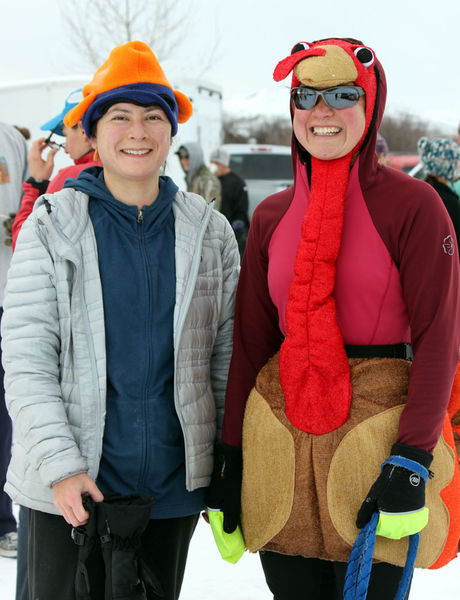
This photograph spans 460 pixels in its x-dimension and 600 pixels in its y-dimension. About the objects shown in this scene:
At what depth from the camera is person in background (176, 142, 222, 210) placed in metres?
7.42

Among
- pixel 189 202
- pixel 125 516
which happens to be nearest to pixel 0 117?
pixel 189 202

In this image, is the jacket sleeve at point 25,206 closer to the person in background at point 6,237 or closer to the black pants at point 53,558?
the person in background at point 6,237

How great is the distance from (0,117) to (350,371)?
8657mm

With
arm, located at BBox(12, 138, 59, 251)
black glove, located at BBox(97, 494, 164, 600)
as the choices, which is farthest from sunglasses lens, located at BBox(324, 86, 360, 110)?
arm, located at BBox(12, 138, 59, 251)

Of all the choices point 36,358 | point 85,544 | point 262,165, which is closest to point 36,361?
point 36,358

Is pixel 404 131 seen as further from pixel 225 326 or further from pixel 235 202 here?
pixel 225 326

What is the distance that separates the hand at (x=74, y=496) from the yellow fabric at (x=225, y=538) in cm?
39

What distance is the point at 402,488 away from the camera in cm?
172

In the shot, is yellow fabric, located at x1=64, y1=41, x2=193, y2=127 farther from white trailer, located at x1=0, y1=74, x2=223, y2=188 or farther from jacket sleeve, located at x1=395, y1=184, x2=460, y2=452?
white trailer, located at x1=0, y1=74, x2=223, y2=188

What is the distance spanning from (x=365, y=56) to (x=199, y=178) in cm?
573

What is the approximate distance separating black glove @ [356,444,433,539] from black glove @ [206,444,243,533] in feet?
1.40

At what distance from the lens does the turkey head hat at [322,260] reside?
6.07 ft

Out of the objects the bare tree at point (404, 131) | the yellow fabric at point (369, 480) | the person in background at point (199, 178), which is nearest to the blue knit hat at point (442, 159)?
the yellow fabric at point (369, 480)

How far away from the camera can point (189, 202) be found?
221 centimetres
